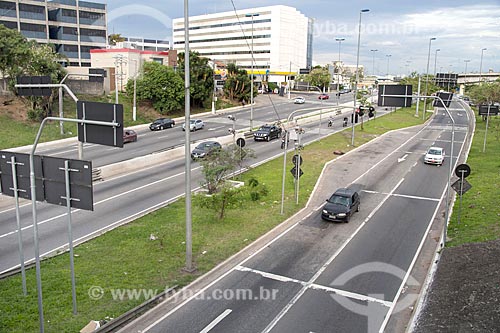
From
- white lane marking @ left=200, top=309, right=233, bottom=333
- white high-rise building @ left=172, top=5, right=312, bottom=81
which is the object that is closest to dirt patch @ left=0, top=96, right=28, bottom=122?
white lane marking @ left=200, top=309, right=233, bottom=333

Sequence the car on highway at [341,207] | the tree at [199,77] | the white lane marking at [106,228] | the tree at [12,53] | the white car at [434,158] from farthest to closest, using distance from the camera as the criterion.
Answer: the tree at [199,77] < the tree at [12,53] < the white car at [434,158] < the car on highway at [341,207] < the white lane marking at [106,228]

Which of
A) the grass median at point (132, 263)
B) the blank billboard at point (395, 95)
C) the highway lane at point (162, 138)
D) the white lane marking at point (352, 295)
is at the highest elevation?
the blank billboard at point (395, 95)

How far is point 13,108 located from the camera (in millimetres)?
50156

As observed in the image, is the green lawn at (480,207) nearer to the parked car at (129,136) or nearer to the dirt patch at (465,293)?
the dirt patch at (465,293)

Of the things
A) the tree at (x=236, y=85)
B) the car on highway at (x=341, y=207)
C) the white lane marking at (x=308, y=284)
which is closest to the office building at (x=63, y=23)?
the tree at (x=236, y=85)

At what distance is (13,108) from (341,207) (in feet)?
143

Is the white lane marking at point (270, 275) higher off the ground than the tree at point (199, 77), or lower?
lower

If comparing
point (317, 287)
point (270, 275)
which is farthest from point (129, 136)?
point (317, 287)

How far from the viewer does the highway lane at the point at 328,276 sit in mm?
12828

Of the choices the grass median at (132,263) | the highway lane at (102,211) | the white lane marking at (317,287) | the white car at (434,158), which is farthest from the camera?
the white car at (434,158)

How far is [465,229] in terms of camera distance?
20.0m

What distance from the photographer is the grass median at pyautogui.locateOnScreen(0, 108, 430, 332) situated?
41.4 feet

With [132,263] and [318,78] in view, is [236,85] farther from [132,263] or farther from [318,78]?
[132,263]

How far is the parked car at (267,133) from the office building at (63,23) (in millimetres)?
54563
